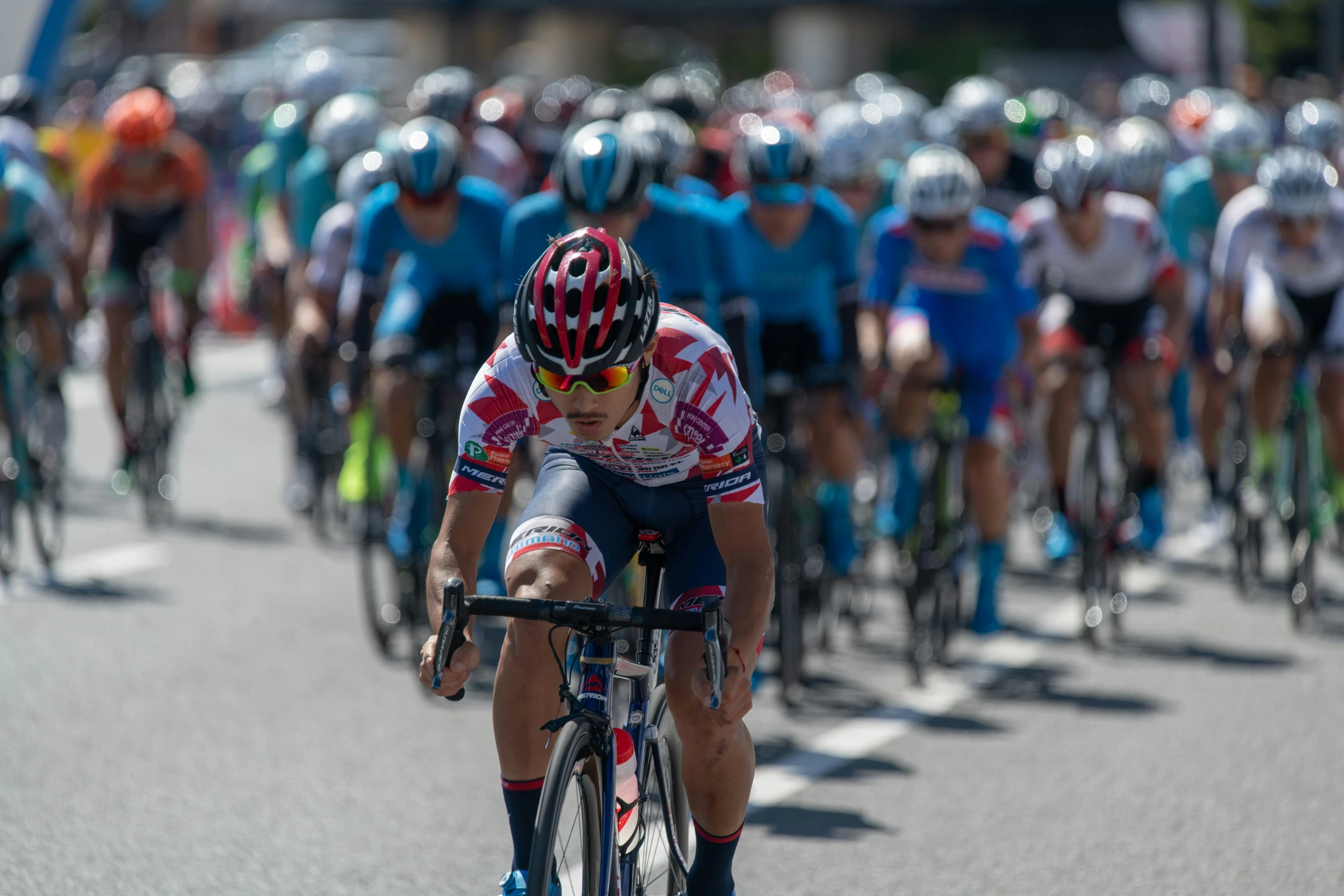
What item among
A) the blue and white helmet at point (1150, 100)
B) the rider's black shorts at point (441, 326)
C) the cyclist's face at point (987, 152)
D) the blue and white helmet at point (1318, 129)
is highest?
the blue and white helmet at point (1150, 100)

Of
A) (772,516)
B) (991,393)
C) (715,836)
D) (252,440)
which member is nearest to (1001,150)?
(991,393)

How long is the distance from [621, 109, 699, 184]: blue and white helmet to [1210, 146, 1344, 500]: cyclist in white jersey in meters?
2.83

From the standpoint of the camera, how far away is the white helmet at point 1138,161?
1105 centimetres

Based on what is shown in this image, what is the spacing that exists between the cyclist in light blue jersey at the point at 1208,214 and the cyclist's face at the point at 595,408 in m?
7.33

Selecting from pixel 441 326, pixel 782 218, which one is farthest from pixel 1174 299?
pixel 441 326

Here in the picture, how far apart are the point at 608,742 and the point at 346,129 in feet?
24.6

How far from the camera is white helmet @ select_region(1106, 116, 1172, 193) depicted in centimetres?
1105

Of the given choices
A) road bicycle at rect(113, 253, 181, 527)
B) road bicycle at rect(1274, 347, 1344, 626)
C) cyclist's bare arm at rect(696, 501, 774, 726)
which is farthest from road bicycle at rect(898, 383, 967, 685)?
road bicycle at rect(113, 253, 181, 527)

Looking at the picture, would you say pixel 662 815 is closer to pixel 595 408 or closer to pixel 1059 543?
pixel 595 408

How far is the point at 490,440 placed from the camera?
4207 millimetres

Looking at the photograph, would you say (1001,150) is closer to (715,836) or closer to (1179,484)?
(1179,484)

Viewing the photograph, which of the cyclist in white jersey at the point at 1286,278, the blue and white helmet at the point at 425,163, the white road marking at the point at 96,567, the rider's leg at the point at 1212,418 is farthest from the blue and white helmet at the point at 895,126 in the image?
the white road marking at the point at 96,567

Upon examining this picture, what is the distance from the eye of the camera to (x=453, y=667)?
12.5ft

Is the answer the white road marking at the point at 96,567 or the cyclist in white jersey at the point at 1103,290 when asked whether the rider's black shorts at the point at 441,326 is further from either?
the cyclist in white jersey at the point at 1103,290
